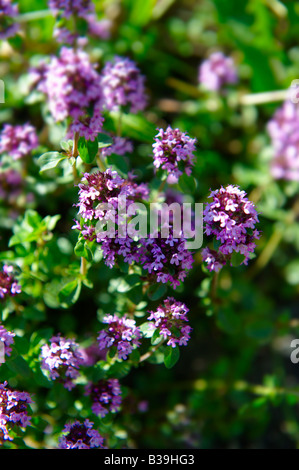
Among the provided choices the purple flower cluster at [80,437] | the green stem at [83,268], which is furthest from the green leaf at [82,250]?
the purple flower cluster at [80,437]

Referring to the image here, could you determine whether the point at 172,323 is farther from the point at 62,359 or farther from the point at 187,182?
the point at 187,182

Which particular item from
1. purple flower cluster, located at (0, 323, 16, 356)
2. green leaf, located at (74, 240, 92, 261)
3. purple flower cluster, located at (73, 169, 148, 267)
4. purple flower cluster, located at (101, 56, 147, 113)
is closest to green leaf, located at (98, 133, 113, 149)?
purple flower cluster, located at (73, 169, 148, 267)

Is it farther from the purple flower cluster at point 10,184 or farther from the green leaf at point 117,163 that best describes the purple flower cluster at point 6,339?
the purple flower cluster at point 10,184

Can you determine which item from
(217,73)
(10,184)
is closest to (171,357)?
(10,184)

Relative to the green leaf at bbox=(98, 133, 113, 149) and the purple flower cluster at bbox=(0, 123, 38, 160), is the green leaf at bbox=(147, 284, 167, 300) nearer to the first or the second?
the green leaf at bbox=(98, 133, 113, 149)
